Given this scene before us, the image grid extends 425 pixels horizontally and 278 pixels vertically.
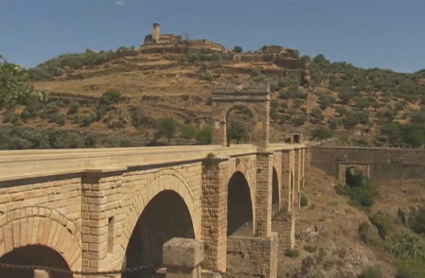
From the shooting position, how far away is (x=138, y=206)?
925 cm

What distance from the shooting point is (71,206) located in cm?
711

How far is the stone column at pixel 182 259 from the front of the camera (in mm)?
3535

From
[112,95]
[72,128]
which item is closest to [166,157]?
[72,128]

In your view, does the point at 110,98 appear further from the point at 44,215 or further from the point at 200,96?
the point at 44,215

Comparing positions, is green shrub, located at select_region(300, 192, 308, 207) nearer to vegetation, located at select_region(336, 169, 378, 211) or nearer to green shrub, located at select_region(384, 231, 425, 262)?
vegetation, located at select_region(336, 169, 378, 211)

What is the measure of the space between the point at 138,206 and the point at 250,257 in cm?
1129

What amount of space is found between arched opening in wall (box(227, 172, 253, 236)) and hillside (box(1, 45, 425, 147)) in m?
19.4

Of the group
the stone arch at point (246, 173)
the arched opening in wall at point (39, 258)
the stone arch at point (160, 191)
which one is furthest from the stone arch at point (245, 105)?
the arched opening in wall at point (39, 258)

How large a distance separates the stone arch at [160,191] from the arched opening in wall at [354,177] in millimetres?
26392

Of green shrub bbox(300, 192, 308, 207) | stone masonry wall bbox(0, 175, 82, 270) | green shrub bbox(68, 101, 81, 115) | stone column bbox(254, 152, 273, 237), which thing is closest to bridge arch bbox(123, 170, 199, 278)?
stone masonry wall bbox(0, 175, 82, 270)

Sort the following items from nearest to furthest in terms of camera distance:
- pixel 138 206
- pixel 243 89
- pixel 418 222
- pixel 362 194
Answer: pixel 138 206 < pixel 243 89 < pixel 418 222 < pixel 362 194

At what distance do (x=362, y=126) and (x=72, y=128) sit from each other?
95.8 ft

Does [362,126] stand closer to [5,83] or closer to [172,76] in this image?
[172,76]

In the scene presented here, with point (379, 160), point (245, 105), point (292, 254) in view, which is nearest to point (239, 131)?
point (379, 160)
